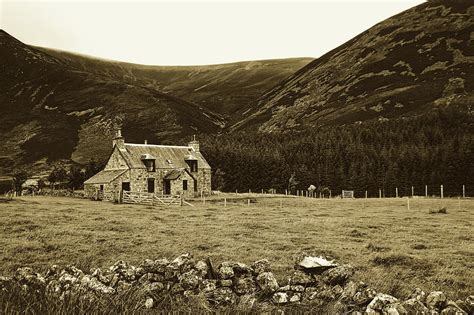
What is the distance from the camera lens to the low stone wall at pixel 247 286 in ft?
31.2

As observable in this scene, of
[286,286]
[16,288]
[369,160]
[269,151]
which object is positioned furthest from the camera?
[269,151]

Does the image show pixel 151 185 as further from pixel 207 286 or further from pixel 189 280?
pixel 207 286

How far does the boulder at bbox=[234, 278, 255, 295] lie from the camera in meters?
10.7

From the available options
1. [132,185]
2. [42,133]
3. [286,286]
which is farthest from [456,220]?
[42,133]

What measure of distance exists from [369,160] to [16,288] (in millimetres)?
80788

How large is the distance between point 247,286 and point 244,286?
3.1 inches

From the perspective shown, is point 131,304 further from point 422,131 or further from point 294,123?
point 294,123

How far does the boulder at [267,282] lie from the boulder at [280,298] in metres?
0.25

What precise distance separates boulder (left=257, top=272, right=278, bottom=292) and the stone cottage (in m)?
45.7

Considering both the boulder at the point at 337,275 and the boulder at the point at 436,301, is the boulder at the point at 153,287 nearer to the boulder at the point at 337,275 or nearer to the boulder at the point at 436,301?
the boulder at the point at 337,275

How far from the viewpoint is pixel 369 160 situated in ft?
272

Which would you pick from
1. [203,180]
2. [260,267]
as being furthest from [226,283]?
[203,180]

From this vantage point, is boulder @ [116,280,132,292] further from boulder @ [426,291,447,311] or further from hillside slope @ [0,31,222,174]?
hillside slope @ [0,31,222,174]

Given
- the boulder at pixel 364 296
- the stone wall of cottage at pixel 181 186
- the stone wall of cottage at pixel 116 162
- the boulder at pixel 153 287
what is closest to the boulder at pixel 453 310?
the boulder at pixel 364 296
